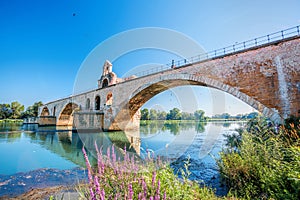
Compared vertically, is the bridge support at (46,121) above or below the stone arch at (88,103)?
below

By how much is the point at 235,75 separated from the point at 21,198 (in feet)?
37.4

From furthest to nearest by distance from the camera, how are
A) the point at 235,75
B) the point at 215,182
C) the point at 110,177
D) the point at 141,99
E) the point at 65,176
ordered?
the point at 141,99, the point at 235,75, the point at 65,176, the point at 215,182, the point at 110,177

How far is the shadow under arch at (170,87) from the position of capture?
362 inches

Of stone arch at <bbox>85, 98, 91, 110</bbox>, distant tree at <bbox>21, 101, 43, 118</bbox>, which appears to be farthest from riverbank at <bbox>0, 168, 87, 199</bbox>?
distant tree at <bbox>21, 101, 43, 118</bbox>

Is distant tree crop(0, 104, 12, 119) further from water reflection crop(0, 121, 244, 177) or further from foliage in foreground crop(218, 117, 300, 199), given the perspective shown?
foliage in foreground crop(218, 117, 300, 199)

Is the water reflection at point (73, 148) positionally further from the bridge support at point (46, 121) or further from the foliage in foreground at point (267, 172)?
the bridge support at point (46, 121)

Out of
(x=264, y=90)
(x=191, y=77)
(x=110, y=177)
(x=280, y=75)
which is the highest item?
(x=191, y=77)

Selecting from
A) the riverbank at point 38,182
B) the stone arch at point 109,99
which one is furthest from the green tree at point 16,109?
the riverbank at point 38,182

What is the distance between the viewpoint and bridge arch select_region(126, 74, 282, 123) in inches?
357

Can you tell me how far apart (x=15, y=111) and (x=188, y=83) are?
6605 centimetres

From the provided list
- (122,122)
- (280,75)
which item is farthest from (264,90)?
(122,122)

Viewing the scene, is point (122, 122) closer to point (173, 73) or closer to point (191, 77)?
point (173, 73)

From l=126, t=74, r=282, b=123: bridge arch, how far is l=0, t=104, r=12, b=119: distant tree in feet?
186

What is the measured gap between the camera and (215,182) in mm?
4367
